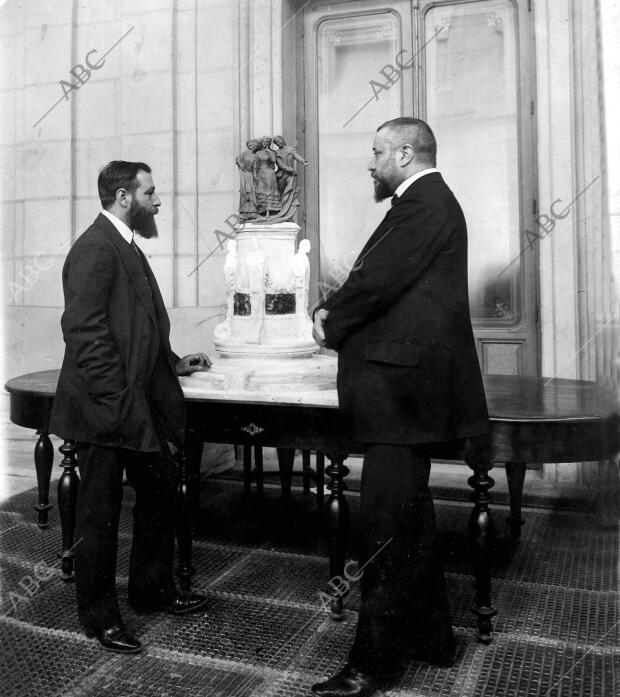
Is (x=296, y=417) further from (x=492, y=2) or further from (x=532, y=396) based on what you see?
(x=492, y=2)

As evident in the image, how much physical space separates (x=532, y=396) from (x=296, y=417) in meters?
1.13

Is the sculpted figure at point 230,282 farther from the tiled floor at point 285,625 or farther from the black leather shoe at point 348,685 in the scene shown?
the black leather shoe at point 348,685

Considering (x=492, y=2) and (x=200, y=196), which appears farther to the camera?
(x=200, y=196)

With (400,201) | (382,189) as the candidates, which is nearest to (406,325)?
(400,201)

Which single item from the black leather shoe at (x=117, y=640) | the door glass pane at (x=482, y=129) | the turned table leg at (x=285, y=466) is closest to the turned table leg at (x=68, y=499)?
the black leather shoe at (x=117, y=640)

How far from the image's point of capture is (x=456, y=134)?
5.53 m

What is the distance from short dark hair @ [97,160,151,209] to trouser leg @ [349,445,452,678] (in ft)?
4.83

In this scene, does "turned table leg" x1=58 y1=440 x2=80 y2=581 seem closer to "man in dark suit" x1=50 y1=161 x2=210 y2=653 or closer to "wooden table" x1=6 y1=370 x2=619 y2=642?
"wooden table" x1=6 y1=370 x2=619 y2=642

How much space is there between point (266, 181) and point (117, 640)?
92.3 inches

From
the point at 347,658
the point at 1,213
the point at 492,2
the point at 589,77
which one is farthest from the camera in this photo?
the point at 1,213

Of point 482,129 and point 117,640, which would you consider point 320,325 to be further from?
point 482,129

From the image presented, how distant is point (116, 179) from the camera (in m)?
3.09

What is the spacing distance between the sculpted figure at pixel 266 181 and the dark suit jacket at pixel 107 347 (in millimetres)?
1085

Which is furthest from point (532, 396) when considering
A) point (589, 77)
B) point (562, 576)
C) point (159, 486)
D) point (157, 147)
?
point (157, 147)
